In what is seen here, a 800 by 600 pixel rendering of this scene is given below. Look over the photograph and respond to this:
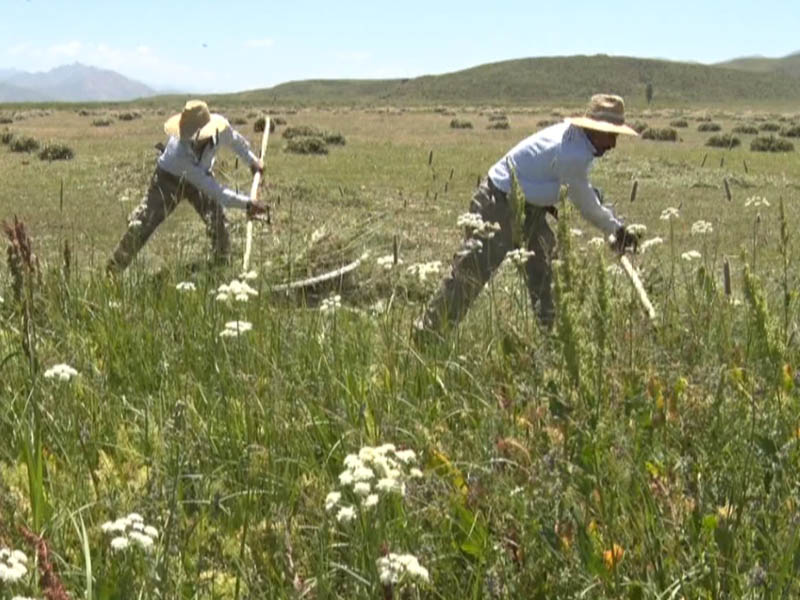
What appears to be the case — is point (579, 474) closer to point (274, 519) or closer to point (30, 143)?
point (274, 519)

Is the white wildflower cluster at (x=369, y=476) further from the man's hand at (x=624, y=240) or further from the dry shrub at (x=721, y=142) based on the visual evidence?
the dry shrub at (x=721, y=142)

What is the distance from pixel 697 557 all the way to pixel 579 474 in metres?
0.32

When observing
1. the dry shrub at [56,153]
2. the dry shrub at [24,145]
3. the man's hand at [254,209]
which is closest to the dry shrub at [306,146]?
the dry shrub at [56,153]

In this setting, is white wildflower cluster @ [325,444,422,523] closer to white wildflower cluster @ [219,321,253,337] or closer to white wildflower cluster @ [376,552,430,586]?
white wildflower cluster @ [376,552,430,586]

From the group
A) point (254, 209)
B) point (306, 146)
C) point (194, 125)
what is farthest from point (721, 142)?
point (254, 209)

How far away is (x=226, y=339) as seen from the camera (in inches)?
154

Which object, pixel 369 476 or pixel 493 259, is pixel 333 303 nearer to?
pixel 493 259

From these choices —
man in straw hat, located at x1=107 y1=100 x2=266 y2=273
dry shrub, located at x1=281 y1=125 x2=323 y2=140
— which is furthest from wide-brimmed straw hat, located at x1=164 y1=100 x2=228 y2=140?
dry shrub, located at x1=281 y1=125 x2=323 y2=140

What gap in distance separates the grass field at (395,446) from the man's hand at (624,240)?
0.21 meters

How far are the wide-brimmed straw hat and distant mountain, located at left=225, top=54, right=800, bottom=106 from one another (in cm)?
8497

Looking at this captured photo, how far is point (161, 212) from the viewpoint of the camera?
7.74 metres

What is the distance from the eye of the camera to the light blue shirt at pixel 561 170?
18.3ft

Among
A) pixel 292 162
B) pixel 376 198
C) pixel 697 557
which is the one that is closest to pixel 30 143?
pixel 292 162

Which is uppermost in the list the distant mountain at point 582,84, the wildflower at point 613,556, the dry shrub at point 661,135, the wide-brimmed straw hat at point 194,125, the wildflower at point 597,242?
the distant mountain at point 582,84
